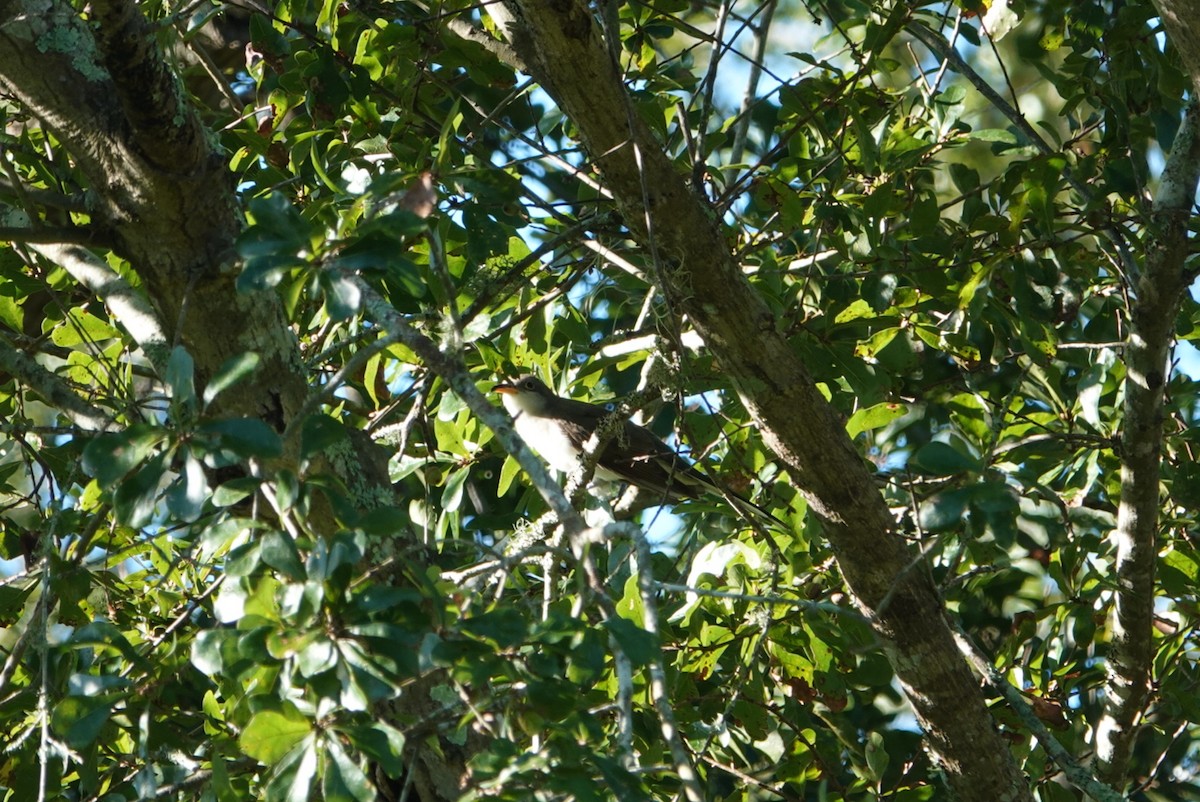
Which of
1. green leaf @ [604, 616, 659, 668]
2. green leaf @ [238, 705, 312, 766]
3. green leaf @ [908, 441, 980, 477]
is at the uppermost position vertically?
green leaf @ [238, 705, 312, 766]

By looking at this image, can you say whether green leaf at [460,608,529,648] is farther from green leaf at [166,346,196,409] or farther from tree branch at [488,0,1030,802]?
tree branch at [488,0,1030,802]

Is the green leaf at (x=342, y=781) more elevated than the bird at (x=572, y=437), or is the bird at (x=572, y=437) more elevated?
the bird at (x=572, y=437)

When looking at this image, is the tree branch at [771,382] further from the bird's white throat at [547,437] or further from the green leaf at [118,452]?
the bird's white throat at [547,437]

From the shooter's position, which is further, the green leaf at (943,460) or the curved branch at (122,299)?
the curved branch at (122,299)

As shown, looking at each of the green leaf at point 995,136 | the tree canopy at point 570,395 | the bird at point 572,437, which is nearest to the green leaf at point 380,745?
the tree canopy at point 570,395

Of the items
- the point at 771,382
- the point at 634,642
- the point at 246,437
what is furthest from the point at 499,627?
the point at 771,382

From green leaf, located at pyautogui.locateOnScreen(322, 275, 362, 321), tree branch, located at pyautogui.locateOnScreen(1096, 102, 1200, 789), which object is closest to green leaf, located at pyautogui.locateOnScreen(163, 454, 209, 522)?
green leaf, located at pyautogui.locateOnScreen(322, 275, 362, 321)

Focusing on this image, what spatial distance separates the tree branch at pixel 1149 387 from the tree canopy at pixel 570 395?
0.5 inches

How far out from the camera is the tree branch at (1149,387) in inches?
139

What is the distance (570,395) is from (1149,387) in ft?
5.93

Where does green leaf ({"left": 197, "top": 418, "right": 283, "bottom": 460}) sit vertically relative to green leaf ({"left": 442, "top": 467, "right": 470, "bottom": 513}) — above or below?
below

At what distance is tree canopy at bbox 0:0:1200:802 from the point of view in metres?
1.87

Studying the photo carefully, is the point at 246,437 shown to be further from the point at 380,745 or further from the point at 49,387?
the point at 49,387

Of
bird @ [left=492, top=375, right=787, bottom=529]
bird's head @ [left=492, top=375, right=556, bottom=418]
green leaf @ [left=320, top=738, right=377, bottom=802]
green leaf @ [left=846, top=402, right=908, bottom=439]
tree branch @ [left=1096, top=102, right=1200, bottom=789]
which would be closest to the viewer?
green leaf @ [left=320, top=738, right=377, bottom=802]
